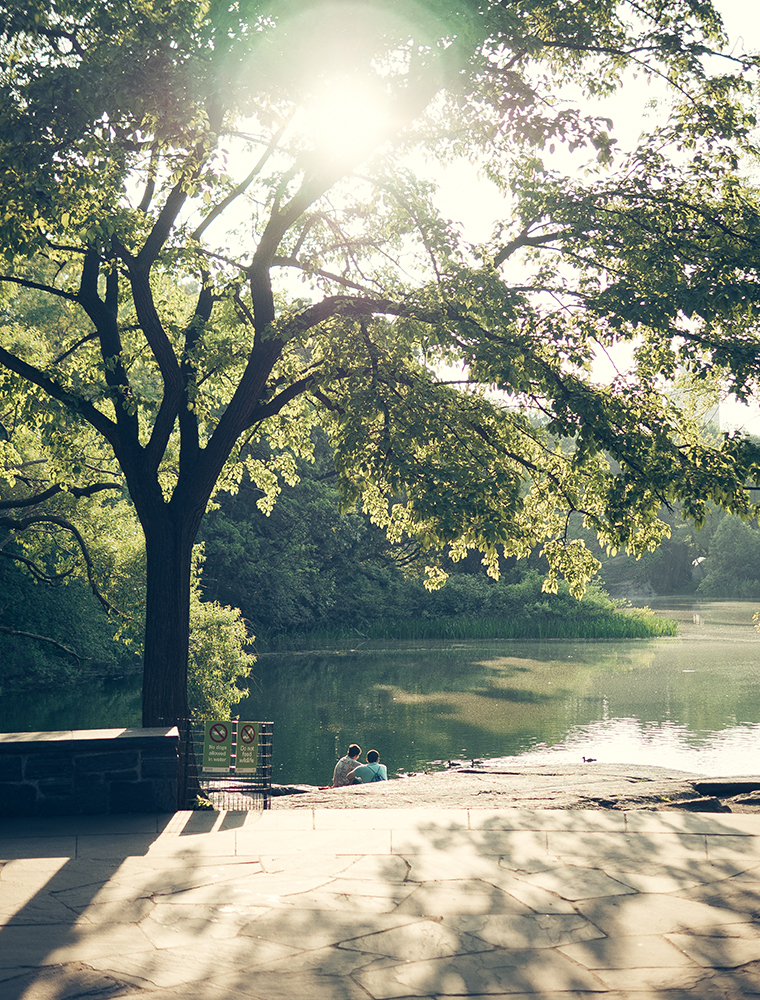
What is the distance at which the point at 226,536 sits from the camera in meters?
36.5

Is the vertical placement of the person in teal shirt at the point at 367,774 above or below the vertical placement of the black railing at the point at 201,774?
below

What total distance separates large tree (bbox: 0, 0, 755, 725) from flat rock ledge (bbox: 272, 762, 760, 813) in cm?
260

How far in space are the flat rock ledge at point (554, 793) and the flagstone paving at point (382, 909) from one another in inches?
62.7

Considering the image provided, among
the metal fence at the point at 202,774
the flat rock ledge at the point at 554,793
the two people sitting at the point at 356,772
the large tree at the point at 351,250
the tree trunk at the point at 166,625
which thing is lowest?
the two people sitting at the point at 356,772

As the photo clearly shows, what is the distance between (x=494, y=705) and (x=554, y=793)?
52.9 ft

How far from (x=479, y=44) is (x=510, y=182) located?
2484 mm

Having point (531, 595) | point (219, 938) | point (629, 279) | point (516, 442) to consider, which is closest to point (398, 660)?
point (531, 595)

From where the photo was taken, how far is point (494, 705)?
1009 inches

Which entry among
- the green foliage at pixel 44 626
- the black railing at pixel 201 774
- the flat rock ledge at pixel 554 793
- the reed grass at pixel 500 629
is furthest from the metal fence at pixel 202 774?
the reed grass at pixel 500 629

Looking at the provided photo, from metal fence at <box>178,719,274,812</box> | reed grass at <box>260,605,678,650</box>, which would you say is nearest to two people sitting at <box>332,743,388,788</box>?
metal fence at <box>178,719,274,812</box>

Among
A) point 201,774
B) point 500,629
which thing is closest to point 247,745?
point 201,774

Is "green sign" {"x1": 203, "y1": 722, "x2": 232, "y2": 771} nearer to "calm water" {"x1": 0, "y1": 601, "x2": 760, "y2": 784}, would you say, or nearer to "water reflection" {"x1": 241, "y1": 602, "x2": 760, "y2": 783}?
"calm water" {"x1": 0, "y1": 601, "x2": 760, "y2": 784}

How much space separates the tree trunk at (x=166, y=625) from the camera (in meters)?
9.99

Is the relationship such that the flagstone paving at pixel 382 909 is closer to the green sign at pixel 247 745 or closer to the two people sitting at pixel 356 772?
the green sign at pixel 247 745
